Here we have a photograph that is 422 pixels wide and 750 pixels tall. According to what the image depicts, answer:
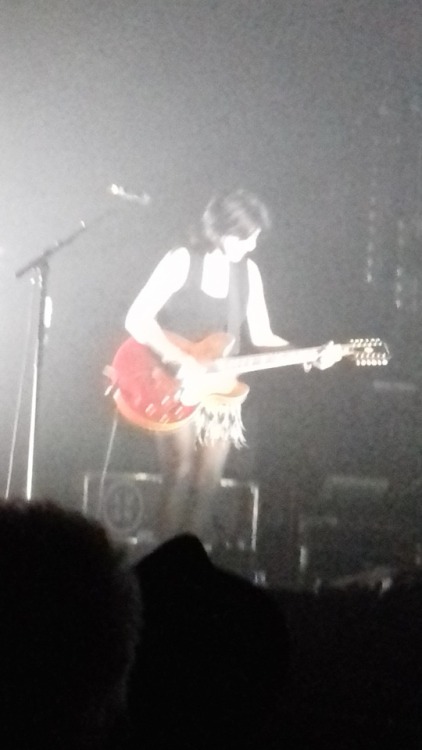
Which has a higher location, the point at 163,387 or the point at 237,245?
the point at 237,245

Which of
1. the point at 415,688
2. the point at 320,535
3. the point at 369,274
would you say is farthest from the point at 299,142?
the point at 415,688

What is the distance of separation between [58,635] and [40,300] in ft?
6.31

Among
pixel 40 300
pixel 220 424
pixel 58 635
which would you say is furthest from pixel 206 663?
pixel 40 300

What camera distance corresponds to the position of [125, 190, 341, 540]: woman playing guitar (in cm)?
229

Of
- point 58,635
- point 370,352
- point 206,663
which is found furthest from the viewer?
point 370,352

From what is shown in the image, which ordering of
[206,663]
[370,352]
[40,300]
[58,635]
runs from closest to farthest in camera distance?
[58,635], [206,663], [370,352], [40,300]

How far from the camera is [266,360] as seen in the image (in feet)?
7.63

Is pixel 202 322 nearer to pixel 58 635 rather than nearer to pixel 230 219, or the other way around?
pixel 230 219

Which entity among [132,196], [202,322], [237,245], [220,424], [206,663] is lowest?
[206,663]

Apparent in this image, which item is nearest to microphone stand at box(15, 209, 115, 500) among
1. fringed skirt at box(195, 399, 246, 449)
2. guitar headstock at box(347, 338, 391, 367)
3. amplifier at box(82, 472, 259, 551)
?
amplifier at box(82, 472, 259, 551)

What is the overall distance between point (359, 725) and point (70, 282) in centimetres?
127

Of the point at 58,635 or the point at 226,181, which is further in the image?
the point at 226,181

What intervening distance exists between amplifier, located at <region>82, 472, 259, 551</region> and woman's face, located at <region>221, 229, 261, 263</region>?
1.85 ft

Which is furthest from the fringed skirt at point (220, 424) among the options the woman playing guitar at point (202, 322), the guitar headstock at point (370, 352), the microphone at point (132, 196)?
the microphone at point (132, 196)
